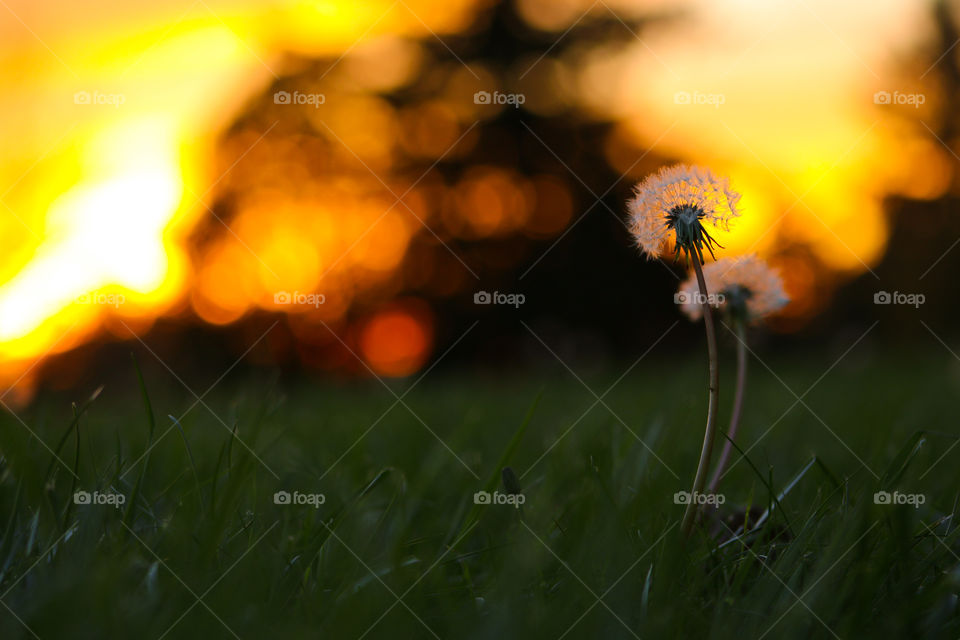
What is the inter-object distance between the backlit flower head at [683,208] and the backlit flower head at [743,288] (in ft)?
0.84

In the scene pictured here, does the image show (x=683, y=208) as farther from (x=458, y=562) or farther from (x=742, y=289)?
(x=458, y=562)

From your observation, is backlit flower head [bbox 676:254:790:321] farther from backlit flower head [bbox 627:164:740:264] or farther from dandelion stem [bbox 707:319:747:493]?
backlit flower head [bbox 627:164:740:264]

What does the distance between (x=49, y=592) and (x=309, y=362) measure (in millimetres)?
12736

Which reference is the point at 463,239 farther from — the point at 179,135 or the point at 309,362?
the point at 179,135

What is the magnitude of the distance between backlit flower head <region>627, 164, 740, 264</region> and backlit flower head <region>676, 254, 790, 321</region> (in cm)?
26

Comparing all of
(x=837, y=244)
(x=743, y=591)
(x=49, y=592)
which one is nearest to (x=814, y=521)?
(x=743, y=591)

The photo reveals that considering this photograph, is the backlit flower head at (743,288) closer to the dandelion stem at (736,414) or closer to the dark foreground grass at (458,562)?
the dandelion stem at (736,414)

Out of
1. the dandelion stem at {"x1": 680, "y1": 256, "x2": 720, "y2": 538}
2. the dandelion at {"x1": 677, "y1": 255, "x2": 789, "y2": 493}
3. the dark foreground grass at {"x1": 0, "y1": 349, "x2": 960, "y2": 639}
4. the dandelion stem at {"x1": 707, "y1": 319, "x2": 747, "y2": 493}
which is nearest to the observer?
the dark foreground grass at {"x1": 0, "y1": 349, "x2": 960, "y2": 639}

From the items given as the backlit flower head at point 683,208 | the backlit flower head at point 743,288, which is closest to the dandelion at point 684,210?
the backlit flower head at point 683,208

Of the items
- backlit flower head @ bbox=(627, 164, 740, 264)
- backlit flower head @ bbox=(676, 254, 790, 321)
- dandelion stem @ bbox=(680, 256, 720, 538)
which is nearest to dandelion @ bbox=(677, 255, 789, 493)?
backlit flower head @ bbox=(676, 254, 790, 321)

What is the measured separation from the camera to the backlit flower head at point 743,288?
1.81 m

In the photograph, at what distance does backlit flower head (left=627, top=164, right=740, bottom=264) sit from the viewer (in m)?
1.46

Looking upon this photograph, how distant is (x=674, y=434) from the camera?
1.74 m

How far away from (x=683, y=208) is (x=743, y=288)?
1.58 ft
